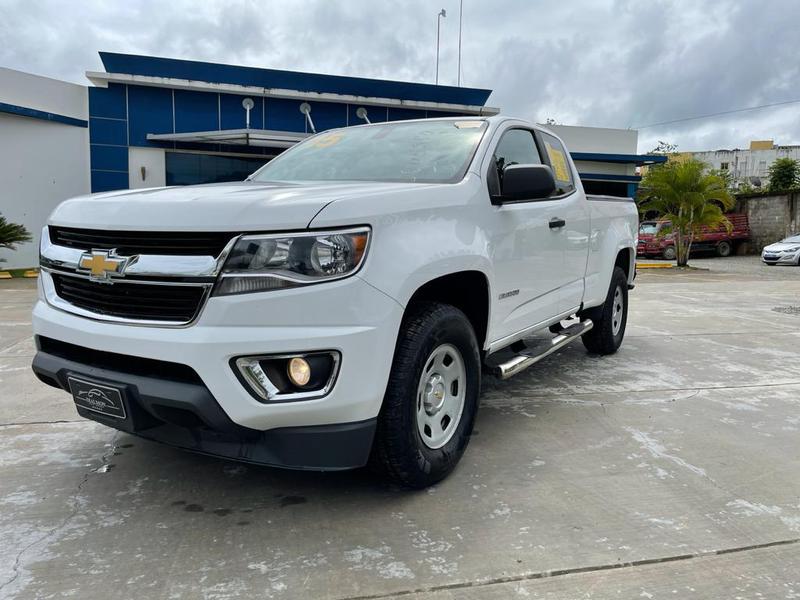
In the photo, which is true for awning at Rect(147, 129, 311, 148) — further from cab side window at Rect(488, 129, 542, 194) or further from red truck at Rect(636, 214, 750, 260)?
red truck at Rect(636, 214, 750, 260)

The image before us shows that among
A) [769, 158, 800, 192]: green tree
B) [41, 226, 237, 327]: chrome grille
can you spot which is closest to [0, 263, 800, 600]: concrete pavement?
[41, 226, 237, 327]: chrome grille

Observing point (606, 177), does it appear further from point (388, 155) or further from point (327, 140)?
point (388, 155)

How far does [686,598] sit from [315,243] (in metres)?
1.85

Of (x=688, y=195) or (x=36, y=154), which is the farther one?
(x=688, y=195)

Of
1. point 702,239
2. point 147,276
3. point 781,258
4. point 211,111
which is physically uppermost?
point 211,111

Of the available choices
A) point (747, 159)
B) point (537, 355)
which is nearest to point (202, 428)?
point (537, 355)

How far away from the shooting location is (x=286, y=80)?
19.2m

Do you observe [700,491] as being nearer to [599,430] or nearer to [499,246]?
[599,430]

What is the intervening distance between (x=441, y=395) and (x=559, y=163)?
2.54 metres

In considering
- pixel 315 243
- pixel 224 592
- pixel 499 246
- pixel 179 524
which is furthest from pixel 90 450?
pixel 499 246

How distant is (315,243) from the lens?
2.41 m

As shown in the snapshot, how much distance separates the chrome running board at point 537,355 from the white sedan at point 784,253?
1971 cm

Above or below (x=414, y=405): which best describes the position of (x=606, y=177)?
above

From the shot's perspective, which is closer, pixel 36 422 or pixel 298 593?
pixel 298 593
